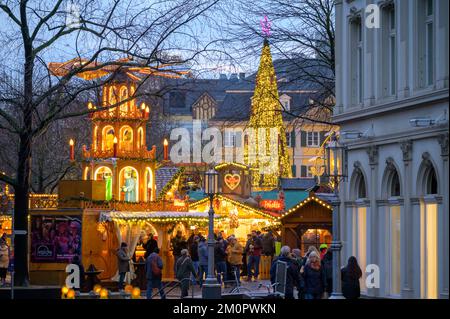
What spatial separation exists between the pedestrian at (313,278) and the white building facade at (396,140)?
6.17 feet

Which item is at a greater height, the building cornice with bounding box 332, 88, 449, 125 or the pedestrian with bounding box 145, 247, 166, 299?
the building cornice with bounding box 332, 88, 449, 125

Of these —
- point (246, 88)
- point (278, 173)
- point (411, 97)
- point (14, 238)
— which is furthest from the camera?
point (246, 88)

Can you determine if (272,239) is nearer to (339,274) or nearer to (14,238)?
(14,238)

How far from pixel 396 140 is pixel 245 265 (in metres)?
23.2

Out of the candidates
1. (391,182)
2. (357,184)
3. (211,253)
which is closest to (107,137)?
(211,253)

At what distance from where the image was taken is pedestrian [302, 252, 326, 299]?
97.1 ft

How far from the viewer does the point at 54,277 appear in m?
44.5

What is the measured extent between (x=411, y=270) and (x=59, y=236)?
18.1 m

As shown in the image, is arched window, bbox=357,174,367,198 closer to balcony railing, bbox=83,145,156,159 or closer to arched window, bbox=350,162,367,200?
arched window, bbox=350,162,367,200

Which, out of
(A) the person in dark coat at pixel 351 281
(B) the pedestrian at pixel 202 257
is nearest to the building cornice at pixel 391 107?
(A) the person in dark coat at pixel 351 281

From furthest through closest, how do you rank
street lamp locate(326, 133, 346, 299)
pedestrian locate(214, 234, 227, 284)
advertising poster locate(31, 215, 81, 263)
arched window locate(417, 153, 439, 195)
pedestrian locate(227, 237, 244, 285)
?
pedestrian locate(227, 237, 244, 285) → advertising poster locate(31, 215, 81, 263) → pedestrian locate(214, 234, 227, 284) → arched window locate(417, 153, 439, 195) → street lamp locate(326, 133, 346, 299)

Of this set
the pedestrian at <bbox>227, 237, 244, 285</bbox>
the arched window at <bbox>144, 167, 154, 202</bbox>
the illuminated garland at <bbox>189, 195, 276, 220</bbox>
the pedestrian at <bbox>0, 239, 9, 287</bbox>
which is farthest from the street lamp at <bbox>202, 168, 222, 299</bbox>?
the illuminated garland at <bbox>189, 195, 276, 220</bbox>

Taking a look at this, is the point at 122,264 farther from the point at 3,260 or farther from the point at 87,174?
the point at 87,174
